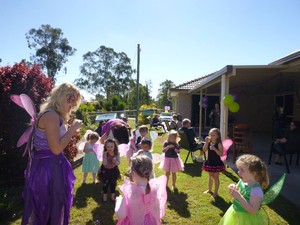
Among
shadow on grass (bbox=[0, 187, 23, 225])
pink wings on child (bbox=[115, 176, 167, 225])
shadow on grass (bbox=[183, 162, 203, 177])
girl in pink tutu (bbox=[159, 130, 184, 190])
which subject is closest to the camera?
pink wings on child (bbox=[115, 176, 167, 225])

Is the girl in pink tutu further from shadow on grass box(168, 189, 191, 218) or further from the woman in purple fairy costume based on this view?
the woman in purple fairy costume

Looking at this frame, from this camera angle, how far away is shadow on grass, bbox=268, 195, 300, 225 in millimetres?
4125

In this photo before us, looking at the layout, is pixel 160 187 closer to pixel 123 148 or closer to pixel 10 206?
pixel 10 206

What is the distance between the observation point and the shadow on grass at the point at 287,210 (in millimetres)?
4125

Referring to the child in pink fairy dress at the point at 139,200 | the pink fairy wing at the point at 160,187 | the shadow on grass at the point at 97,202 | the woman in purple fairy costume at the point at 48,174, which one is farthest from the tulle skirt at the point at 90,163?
the woman in purple fairy costume at the point at 48,174

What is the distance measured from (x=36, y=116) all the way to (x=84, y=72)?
188ft

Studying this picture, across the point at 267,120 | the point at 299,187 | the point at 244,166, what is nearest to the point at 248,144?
the point at 299,187

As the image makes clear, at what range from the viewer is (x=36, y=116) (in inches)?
103

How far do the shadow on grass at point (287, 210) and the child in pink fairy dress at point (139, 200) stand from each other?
8.01 feet

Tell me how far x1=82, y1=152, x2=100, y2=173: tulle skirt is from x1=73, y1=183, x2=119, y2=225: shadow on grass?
329 millimetres

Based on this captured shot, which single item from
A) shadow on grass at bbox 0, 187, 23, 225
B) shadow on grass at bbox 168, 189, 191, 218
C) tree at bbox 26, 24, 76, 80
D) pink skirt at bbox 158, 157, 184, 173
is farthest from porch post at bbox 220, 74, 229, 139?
tree at bbox 26, 24, 76, 80

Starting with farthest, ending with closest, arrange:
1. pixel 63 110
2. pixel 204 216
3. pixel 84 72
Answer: pixel 84 72, pixel 204 216, pixel 63 110

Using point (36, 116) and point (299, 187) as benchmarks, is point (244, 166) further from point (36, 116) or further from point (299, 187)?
point (299, 187)

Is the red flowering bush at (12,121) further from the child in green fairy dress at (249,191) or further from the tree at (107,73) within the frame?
the tree at (107,73)
